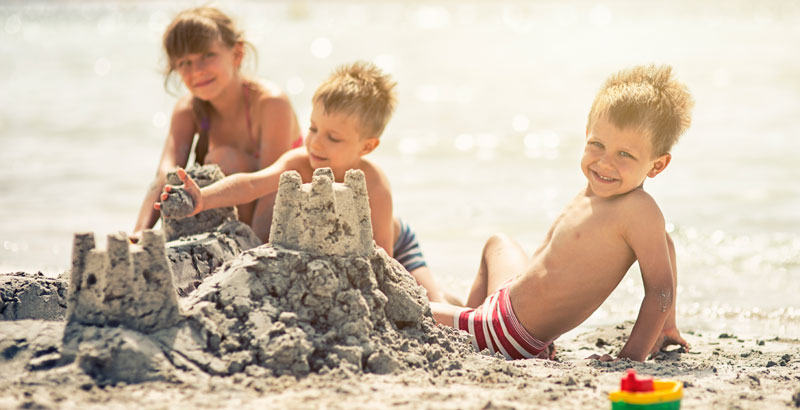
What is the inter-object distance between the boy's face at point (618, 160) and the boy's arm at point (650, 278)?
142 millimetres

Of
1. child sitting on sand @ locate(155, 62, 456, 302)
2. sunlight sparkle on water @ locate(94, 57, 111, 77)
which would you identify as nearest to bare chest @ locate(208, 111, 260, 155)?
child sitting on sand @ locate(155, 62, 456, 302)

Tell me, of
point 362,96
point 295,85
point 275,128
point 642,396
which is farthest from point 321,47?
point 642,396

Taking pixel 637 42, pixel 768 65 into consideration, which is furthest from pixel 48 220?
pixel 637 42

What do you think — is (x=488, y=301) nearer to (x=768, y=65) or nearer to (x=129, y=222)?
(x=129, y=222)

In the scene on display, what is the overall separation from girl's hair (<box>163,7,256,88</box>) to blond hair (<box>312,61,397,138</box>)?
829 millimetres

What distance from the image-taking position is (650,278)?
3.20m

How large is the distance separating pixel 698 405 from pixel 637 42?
52.0ft

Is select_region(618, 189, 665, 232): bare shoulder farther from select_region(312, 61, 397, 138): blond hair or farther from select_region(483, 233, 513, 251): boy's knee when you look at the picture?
select_region(312, 61, 397, 138): blond hair

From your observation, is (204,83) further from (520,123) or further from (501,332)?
(520,123)

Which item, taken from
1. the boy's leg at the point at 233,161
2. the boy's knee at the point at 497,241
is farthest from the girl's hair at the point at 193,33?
the boy's knee at the point at 497,241

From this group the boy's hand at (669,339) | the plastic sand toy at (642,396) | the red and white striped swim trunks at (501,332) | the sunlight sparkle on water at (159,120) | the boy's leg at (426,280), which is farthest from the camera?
the sunlight sparkle on water at (159,120)

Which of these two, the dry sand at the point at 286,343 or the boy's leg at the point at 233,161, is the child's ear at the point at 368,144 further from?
the dry sand at the point at 286,343

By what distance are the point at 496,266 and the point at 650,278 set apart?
3.23 ft

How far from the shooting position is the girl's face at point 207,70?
4613 mm
